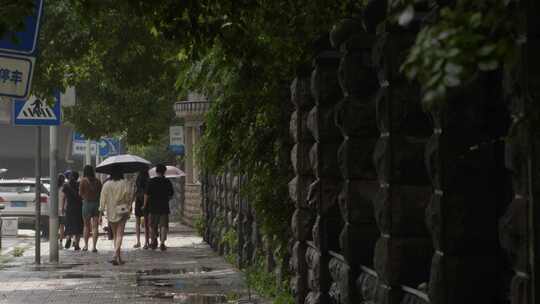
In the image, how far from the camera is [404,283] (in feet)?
24.3

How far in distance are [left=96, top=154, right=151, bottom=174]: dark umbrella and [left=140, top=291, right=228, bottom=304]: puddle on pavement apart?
9.01m

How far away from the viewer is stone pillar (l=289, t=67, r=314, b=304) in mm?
11156

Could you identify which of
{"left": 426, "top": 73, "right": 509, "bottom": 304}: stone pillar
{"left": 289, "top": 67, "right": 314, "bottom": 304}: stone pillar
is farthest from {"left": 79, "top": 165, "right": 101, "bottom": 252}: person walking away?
{"left": 426, "top": 73, "right": 509, "bottom": 304}: stone pillar

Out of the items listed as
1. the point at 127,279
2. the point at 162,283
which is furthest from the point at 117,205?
the point at 162,283

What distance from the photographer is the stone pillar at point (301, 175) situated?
439 inches

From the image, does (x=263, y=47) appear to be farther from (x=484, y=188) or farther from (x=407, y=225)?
(x=484, y=188)

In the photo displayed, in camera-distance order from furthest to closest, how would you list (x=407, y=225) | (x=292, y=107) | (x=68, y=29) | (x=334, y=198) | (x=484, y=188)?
(x=68, y=29) < (x=292, y=107) < (x=334, y=198) < (x=407, y=225) < (x=484, y=188)

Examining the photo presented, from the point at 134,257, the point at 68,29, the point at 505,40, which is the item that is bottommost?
the point at 134,257

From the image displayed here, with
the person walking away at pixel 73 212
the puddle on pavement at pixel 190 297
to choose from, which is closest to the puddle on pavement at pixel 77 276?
the puddle on pavement at pixel 190 297

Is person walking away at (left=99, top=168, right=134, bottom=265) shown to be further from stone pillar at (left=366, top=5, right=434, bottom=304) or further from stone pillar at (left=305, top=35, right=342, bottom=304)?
stone pillar at (left=366, top=5, right=434, bottom=304)

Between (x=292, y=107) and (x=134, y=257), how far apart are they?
499 inches

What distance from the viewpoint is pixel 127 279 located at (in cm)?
1920

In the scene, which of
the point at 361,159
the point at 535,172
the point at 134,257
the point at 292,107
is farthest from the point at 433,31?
the point at 134,257

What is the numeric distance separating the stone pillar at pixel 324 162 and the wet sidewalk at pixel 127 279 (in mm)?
5063
